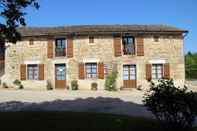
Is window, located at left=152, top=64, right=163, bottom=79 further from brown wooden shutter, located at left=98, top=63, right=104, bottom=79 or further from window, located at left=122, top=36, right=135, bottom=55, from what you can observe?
brown wooden shutter, located at left=98, top=63, right=104, bottom=79

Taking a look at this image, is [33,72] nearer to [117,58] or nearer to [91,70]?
[91,70]

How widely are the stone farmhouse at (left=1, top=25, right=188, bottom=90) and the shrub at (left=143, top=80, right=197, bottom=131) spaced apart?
19.1 meters

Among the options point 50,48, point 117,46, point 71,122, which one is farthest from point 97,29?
point 71,122

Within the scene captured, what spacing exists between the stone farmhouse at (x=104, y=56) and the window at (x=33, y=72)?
8cm

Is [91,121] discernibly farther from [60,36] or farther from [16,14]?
[60,36]

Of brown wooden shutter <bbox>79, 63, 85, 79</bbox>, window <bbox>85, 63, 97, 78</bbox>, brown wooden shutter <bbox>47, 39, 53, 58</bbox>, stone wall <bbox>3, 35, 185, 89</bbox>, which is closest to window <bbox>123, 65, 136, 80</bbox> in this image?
stone wall <bbox>3, 35, 185, 89</bbox>

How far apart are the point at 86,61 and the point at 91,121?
1863 cm

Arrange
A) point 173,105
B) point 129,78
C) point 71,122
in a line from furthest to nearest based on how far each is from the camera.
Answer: point 129,78 < point 71,122 < point 173,105

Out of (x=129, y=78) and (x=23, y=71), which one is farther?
(x=23, y=71)

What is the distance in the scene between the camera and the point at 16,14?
40.8ft

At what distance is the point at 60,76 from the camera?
32375mm

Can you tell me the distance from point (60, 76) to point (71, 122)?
1930cm

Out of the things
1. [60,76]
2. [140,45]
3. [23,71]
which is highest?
[140,45]

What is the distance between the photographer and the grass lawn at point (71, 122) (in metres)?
12.4
